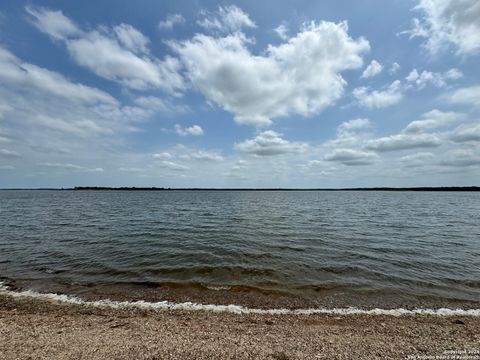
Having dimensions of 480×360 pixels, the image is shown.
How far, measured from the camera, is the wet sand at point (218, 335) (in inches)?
209

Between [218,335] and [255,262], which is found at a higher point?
[218,335]

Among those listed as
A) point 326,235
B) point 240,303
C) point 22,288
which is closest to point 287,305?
point 240,303

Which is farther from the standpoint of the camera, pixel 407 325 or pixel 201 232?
pixel 201 232

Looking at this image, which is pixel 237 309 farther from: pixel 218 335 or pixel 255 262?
pixel 255 262

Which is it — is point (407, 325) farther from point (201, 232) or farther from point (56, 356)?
point (201, 232)

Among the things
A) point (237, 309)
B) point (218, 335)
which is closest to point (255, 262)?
point (237, 309)

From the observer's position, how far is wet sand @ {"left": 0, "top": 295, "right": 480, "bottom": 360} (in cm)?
532

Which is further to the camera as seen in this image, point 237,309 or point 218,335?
point 237,309

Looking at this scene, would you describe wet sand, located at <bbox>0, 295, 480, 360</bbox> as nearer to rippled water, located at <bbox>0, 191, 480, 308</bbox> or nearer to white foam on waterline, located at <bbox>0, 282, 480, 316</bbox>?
white foam on waterline, located at <bbox>0, 282, 480, 316</bbox>

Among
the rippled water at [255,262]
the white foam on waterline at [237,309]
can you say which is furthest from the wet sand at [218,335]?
the rippled water at [255,262]

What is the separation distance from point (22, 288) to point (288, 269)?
482 inches

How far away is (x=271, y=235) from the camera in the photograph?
68.7 ft

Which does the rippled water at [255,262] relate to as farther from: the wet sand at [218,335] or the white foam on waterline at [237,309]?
the wet sand at [218,335]

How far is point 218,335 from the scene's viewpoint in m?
6.16
